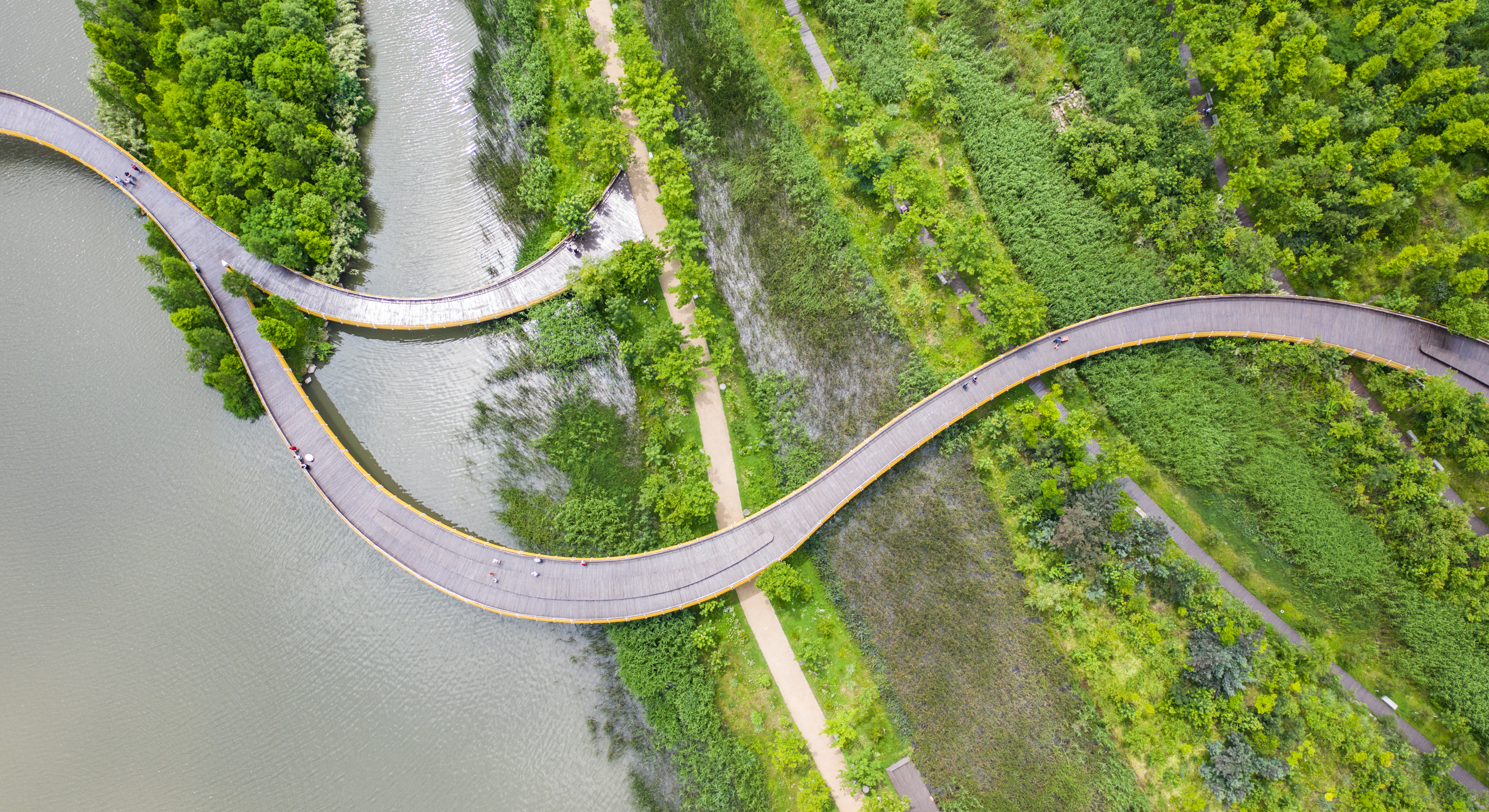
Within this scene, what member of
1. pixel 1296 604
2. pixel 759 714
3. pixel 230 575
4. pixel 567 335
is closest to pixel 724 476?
pixel 567 335

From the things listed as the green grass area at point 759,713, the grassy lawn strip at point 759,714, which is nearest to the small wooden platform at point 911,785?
the grassy lawn strip at point 759,714

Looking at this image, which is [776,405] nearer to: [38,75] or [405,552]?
A: [405,552]

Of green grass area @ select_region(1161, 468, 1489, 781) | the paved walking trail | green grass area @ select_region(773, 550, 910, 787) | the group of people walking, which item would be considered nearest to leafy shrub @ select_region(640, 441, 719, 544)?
the paved walking trail

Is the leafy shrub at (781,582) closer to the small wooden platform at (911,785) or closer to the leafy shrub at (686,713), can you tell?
the leafy shrub at (686,713)

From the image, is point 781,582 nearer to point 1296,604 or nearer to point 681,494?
point 681,494

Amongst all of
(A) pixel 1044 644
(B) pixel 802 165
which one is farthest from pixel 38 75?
(A) pixel 1044 644

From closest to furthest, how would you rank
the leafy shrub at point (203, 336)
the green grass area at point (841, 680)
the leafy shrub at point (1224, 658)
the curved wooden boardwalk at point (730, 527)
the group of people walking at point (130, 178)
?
the leafy shrub at point (1224, 658) < the green grass area at point (841, 680) < the curved wooden boardwalk at point (730, 527) < the leafy shrub at point (203, 336) < the group of people walking at point (130, 178)
